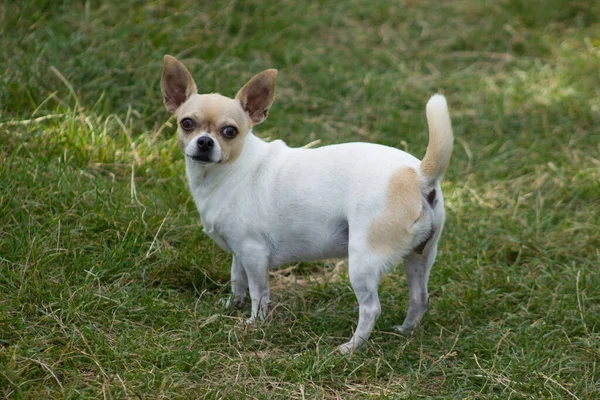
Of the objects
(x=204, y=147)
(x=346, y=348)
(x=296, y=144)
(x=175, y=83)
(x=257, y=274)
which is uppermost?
(x=175, y=83)

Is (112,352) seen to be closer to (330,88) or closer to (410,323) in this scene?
(410,323)

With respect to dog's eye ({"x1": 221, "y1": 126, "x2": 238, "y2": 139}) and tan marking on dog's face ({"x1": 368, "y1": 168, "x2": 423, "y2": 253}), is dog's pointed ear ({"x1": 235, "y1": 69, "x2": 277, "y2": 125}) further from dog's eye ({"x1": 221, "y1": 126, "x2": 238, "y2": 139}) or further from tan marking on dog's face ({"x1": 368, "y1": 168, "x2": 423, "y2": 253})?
tan marking on dog's face ({"x1": 368, "y1": 168, "x2": 423, "y2": 253})

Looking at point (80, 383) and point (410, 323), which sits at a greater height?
point (80, 383)

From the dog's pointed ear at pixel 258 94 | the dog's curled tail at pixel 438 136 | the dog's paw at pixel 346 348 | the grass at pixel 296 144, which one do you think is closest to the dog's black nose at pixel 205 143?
the dog's pointed ear at pixel 258 94

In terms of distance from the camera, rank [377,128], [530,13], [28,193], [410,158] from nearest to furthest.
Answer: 1. [410,158]
2. [28,193]
3. [377,128]
4. [530,13]

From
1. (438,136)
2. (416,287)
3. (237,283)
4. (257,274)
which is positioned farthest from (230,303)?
(438,136)

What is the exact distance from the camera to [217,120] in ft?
11.4

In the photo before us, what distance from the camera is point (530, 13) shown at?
24.3 feet

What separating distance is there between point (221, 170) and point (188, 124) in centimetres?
27

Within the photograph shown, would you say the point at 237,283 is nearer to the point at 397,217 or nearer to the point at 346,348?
the point at 346,348

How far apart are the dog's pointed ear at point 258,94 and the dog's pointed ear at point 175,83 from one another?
247mm

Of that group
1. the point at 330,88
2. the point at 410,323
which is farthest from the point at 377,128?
the point at 410,323

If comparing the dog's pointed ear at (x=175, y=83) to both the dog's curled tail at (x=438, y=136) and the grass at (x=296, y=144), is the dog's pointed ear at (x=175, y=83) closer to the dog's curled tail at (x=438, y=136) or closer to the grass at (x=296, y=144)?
the grass at (x=296, y=144)

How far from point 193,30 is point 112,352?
3637 millimetres
